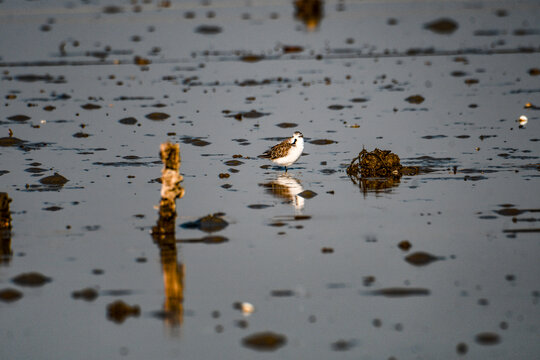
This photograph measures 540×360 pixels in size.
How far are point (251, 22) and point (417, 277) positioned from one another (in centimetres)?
4074

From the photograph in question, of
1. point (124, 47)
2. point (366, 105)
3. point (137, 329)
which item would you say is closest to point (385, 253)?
point (137, 329)

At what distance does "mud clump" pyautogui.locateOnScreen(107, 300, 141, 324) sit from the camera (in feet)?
36.4

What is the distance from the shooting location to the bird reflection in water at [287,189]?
16.8 m

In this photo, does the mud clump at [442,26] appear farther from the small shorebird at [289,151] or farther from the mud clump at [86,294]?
the mud clump at [86,294]

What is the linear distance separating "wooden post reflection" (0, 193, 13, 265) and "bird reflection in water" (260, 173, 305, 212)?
492cm

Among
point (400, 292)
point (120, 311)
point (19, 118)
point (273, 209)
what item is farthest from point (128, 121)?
point (400, 292)

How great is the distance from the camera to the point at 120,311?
1114cm

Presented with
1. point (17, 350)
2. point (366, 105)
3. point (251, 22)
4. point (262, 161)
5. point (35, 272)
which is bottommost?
point (17, 350)

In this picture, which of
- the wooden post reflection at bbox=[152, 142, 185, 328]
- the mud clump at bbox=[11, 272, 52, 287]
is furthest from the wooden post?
the mud clump at bbox=[11, 272, 52, 287]

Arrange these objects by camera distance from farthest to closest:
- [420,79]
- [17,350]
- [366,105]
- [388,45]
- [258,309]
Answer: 1. [388,45]
2. [420,79]
3. [366,105]
4. [258,309]
5. [17,350]

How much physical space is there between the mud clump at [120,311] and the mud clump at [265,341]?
5.32ft

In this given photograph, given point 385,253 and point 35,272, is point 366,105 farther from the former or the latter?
point 35,272

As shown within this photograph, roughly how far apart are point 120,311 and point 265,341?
1.99m

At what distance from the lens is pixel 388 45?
4125 cm
